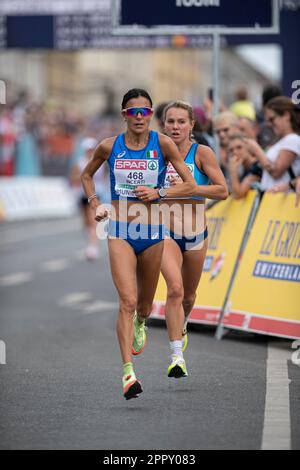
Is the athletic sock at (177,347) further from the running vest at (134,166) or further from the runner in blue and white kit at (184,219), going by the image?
the running vest at (134,166)

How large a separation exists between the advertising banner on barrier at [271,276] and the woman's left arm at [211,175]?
5.58 feet

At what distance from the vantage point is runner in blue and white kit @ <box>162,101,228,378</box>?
9.27 metres

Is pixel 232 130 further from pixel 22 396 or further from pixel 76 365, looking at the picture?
pixel 22 396

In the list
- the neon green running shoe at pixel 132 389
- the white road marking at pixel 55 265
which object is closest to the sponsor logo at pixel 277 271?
the neon green running shoe at pixel 132 389

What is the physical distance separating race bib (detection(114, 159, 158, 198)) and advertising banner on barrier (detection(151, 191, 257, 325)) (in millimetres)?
3516

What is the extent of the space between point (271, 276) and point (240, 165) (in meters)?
1.72

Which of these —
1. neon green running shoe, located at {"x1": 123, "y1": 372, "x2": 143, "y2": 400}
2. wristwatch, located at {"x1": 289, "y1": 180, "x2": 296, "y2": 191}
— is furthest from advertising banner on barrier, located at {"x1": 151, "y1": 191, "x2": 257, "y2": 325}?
neon green running shoe, located at {"x1": 123, "y1": 372, "x2": 143, "y2": 400}

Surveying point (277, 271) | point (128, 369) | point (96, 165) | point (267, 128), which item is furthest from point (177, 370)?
point (267, 128)

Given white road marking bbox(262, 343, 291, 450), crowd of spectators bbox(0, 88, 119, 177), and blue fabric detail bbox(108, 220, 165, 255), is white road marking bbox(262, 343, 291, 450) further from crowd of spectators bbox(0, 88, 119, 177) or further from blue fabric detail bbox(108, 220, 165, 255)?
crowd of spectators bbox(0, 88, 119, 177)

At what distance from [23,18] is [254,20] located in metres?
8.04

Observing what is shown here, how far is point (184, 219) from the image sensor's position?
9.59m

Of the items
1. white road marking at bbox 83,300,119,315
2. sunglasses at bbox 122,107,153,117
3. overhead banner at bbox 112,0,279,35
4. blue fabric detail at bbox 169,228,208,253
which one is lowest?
white road marking at bbox 83,300,119,315

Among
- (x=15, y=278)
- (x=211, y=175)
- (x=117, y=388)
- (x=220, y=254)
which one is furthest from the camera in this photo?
(x=15, y=278)

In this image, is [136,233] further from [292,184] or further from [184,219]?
[292,184]
